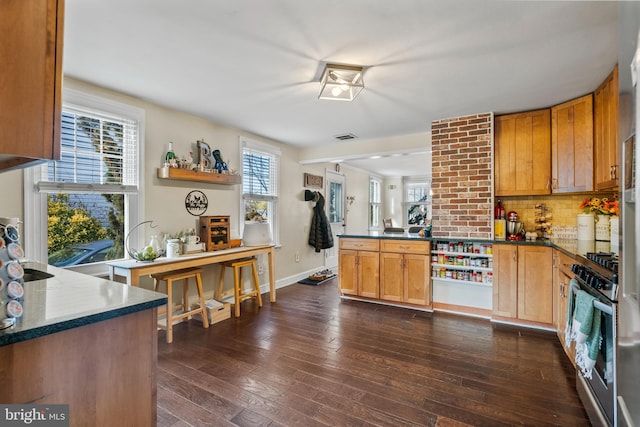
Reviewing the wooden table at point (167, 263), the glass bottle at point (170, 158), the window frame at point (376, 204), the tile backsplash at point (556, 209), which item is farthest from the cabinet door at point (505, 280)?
the window frame at point (376, 204)

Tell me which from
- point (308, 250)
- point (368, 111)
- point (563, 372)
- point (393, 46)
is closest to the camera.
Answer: point (393, 46)

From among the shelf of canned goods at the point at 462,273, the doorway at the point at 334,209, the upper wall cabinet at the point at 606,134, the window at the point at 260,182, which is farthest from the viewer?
the doorway at the point at 334,209

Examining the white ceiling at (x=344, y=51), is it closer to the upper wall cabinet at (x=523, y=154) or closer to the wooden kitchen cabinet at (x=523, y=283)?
the upper wall cabinet at (x=523, y=154)

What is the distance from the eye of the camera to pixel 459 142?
364 centimetres

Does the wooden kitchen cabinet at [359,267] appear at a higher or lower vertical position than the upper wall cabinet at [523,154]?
lower

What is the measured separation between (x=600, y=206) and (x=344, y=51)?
2940 millimetres

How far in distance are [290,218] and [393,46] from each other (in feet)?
11.1

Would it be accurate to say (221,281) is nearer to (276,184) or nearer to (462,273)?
(276,184)

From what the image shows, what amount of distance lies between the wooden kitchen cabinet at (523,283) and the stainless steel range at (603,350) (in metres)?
1.31

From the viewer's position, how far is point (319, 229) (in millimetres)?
5484

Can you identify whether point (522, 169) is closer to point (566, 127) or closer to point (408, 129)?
point (566, 127)

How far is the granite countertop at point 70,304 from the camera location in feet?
2.90

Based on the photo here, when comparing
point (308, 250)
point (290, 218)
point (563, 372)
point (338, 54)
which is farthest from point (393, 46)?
point (308, 250)

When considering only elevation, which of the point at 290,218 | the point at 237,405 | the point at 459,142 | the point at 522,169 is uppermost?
the point at 459,142
